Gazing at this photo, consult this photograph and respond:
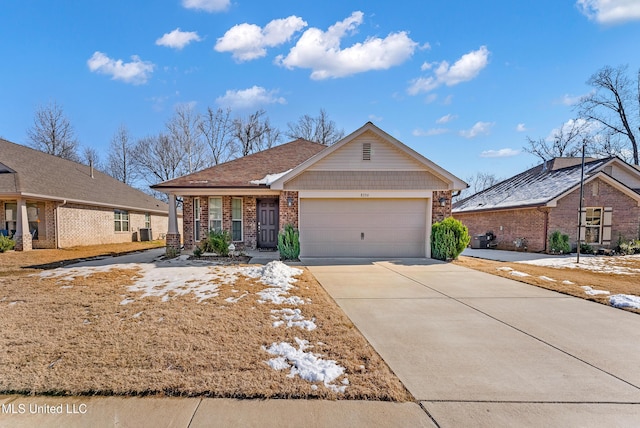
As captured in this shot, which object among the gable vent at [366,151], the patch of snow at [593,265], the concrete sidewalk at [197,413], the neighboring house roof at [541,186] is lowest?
the patch of snow at [593,265]

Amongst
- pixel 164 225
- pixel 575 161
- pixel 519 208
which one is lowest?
pixel 164 225

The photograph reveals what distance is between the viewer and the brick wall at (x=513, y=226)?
47.7 ft

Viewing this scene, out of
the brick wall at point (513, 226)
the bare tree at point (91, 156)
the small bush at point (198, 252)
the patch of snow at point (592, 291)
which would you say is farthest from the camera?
the bare tree at point (91, 156)

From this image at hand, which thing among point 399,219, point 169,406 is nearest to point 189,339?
point 169,406

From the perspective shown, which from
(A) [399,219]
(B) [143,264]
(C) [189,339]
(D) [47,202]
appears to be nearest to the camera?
(C) [189,339]

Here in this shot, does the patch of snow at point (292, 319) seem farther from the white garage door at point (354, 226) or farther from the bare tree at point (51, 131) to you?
the bare tree at point (51, 131)

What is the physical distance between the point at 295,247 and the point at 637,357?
8199 millimetres

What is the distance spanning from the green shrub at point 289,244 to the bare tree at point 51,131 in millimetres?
31077

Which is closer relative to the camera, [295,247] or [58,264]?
[58,264]

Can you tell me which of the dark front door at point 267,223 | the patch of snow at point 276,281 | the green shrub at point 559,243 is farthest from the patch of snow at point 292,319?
the green shrub at point 559,243

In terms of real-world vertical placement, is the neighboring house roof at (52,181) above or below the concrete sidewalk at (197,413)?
above

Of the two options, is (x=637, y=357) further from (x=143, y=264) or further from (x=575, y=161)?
(x=575, y=161)

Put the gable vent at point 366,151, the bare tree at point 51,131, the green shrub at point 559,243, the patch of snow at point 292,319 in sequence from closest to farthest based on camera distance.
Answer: the patch of snow at point 292,319 → the gable vent at point 366,151 → the green shrub at point 559,243 → the bare tree at point 51,131

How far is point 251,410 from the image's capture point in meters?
2.34
